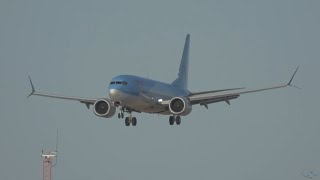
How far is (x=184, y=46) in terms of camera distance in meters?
133

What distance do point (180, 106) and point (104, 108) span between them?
28.2ft

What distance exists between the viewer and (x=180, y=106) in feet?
324

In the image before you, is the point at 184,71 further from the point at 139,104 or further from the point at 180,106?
the point at 139,104

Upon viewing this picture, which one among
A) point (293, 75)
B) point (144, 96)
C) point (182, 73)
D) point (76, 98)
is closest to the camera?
point (293, 75)

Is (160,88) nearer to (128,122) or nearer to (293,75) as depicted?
(128,122)

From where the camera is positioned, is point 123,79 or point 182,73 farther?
point 182,73

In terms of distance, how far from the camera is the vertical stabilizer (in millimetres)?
120438

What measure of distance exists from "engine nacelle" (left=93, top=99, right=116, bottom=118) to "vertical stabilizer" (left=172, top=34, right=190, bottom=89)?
20.8 metres

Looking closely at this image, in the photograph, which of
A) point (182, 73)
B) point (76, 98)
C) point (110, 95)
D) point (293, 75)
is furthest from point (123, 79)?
point (182, 73)

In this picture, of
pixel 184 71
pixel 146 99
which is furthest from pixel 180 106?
pixel 184 71

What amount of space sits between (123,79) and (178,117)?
12.8 meters

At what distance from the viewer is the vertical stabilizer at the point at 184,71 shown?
120438 mm

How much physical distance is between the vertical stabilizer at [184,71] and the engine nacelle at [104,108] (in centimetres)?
2075

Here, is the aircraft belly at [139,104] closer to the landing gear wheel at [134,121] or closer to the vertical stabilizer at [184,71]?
the landing gear wheel at [134,121]
